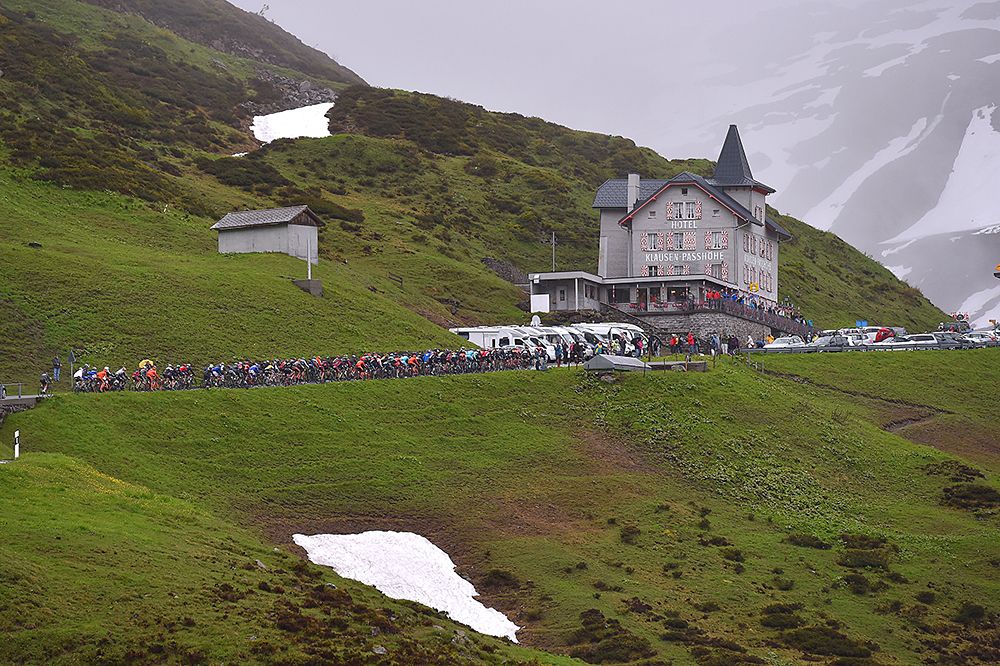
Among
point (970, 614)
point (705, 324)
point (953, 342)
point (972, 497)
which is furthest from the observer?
point (705, 324)

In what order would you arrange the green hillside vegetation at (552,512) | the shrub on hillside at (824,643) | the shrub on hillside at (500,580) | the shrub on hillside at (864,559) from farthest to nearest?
the shrub on hillside at (864,559) → the shrub on hillside at (500,580) → the shrub on hillside at (824,643) → the green hillside vegetation at (552,512)

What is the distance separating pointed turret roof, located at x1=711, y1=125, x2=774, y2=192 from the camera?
389 feet

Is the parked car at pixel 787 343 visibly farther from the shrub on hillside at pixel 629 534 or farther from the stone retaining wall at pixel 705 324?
the shrub on hillside at pixel 629 534

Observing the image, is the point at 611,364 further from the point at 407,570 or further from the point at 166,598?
the point at 166,598

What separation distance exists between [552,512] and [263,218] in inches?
1803

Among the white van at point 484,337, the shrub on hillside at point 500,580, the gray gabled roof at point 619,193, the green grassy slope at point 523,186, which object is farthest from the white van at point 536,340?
the green grassy slope at point 523,186

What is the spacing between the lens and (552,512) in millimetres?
58688

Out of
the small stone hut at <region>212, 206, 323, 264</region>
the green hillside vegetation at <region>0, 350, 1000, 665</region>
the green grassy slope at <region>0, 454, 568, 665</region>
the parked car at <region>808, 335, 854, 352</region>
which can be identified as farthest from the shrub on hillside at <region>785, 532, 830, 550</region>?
the small stone hut at <region>212, 206, 323, 264</region>

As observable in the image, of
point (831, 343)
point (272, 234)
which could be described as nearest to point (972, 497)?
point (831, 343)

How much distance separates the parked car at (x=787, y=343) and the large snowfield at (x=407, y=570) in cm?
4589

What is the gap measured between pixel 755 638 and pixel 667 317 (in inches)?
2292

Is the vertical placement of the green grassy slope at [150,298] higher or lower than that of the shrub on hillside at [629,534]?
higher

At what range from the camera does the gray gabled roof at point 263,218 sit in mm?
96750

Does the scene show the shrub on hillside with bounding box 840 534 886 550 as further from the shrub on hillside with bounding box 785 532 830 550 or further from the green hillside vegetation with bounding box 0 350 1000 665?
the shrub on hillside with bounding box 785 532 830 550
